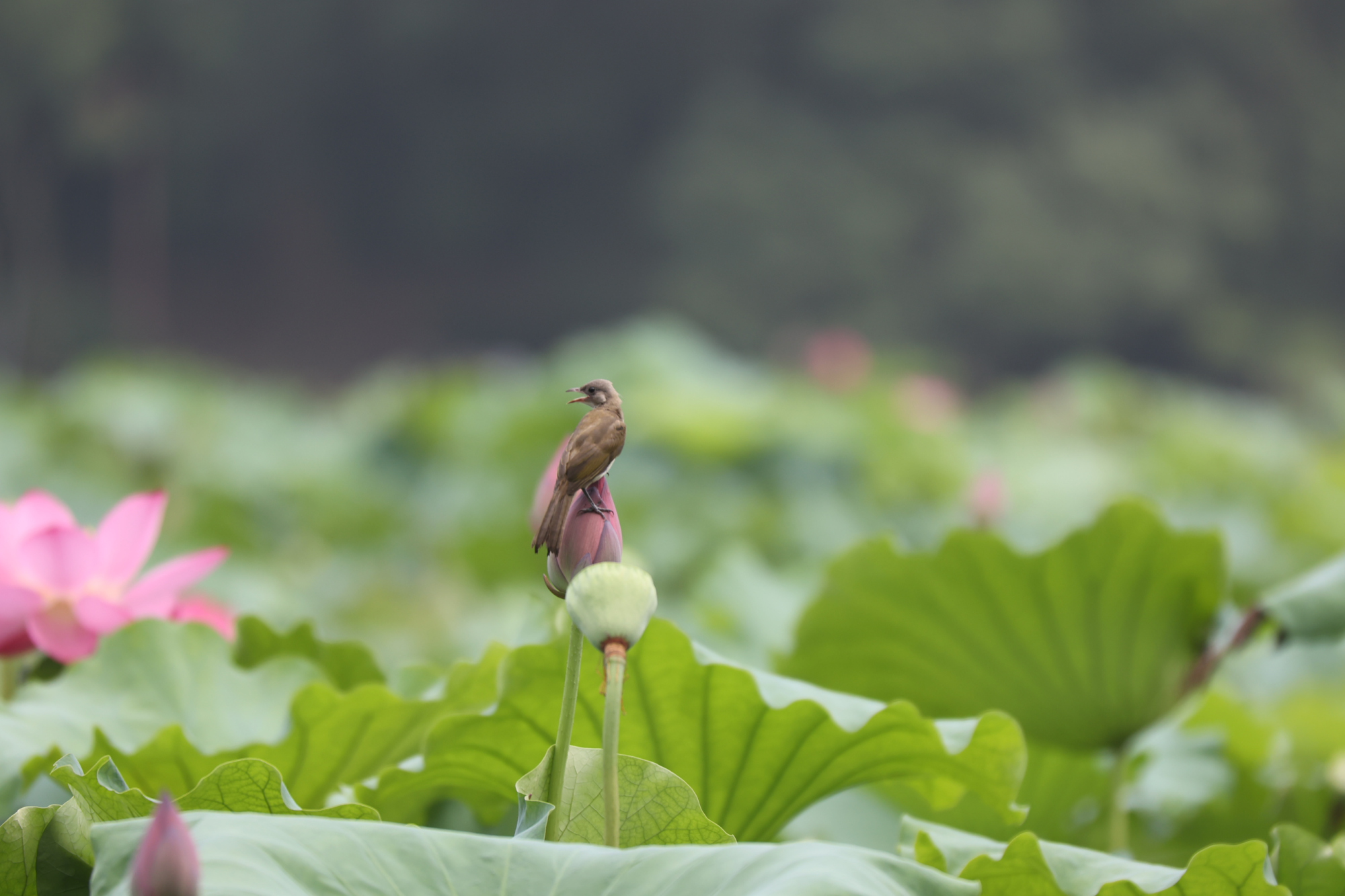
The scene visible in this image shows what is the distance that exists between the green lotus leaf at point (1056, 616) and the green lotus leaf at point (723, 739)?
218 millimetres

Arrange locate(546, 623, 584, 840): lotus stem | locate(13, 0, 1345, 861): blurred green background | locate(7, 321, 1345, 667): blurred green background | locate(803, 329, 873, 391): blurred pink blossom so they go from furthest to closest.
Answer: locate(13, 0, 1345, 861): blurred green background, locate(803, 329, 873, 391): blurred pink blossom, locate(7, 321, 1345, 667): blurred green background, locate(546, 623, 584, 840): lotus stem

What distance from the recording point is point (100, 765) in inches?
17.3

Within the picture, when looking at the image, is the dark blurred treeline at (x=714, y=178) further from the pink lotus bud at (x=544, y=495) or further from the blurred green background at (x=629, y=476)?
the pink lotus bud at (x=544, y=495)

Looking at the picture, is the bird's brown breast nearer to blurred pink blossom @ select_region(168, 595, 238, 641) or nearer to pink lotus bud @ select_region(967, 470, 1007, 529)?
blurred pink blossom @ select_region(168, 595, 238, 641)

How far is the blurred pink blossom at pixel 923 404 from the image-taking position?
2.57 metres

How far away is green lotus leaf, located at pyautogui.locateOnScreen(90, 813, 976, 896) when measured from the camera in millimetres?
363

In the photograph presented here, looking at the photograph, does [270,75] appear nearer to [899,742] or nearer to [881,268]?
[881,268]

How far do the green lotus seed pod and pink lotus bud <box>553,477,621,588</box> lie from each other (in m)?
A: 0.03

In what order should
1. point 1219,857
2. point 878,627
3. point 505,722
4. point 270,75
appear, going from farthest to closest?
point 270,75 < point 878,627 < point 505,722 < point 1219,857

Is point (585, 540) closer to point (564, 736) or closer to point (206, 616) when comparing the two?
point (564, 736)

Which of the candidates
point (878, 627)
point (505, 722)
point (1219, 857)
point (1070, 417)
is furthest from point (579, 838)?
point (1070, 417)

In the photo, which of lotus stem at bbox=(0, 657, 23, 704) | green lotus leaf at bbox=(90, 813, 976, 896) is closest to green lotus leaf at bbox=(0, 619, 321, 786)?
lotus stem at bbox=(0, 657, 23, 704)

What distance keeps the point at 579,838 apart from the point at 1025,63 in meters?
11.9

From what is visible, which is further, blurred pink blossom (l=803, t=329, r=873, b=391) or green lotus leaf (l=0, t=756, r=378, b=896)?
blurred pink blossom (l=803, t=329, r=873, b=391)
